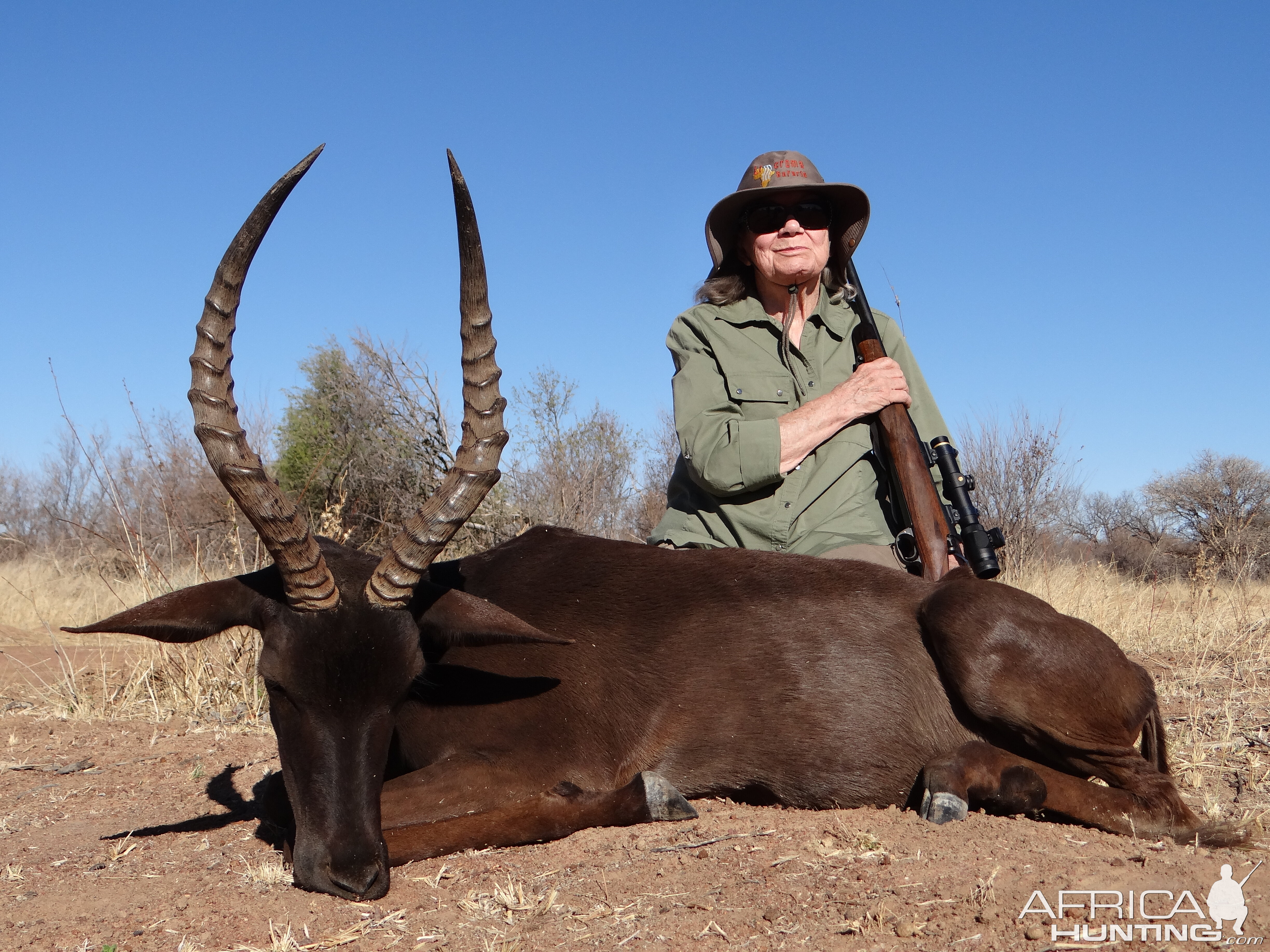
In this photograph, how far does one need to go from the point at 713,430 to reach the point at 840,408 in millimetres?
647

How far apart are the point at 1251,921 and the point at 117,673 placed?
7.77m

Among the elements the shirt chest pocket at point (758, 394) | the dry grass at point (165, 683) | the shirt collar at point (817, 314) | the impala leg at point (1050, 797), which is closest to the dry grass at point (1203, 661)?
the impala leg at point (1050, 797)

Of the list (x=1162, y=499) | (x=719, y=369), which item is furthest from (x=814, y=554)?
(x=1162, y=499)

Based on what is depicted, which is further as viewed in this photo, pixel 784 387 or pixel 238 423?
pixel 784 387

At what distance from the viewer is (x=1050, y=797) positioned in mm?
4090

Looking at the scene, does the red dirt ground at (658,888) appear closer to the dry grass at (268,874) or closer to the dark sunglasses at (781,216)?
the dry grass at (268,874)

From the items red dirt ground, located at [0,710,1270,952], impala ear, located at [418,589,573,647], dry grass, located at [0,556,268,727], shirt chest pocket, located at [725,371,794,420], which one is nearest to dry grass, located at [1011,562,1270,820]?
red dirt ground, located at [0,710,1270,952]

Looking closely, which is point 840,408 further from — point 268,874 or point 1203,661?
point 1203,661

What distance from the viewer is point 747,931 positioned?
299 cm

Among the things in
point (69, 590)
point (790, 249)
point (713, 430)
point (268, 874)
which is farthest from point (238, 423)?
point (69, 590)

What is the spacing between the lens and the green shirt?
5375 millimetres

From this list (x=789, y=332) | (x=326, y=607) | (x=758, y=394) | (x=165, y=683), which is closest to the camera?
(x=326, y=607)

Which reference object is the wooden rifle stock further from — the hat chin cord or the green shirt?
the hat chin cord

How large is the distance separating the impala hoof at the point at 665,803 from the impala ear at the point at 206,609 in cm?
154
